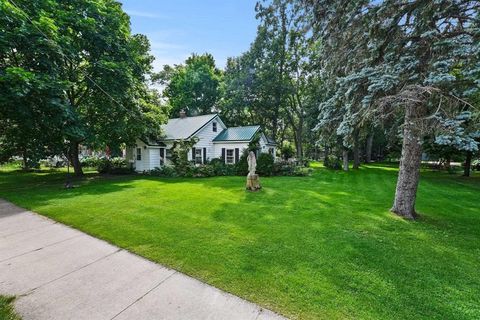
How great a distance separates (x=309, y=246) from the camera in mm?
4746

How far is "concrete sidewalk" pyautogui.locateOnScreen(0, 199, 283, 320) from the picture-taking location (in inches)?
112

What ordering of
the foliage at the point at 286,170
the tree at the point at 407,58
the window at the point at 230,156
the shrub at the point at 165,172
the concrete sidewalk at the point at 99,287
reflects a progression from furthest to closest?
the window at the point at 230,156 < the foliage at the point at 286,170 < the shrub at the point at 165,172 < the tree at the point at 407,58 < the concrete sidewalk at the point at 99,287

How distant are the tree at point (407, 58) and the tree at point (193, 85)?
27.6 m

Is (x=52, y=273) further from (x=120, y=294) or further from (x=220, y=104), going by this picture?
(x=220, y=104)

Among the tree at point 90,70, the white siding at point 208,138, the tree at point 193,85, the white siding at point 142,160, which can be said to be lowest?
the white siding at point 142,160

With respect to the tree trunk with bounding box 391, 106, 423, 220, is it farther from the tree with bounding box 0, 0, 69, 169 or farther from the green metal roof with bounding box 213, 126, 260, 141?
the green metal roof with bounding box 213, 126, 260, 141

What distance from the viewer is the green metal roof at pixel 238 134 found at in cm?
2047

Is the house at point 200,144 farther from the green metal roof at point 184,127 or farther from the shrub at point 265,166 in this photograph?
the shrub at point 265,166

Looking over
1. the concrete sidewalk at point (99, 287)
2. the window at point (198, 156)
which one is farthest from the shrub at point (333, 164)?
the concrete sidewalk at point (99, 287)

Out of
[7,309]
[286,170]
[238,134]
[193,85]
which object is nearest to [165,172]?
[238,134]

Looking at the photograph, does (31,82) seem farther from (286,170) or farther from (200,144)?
(286,170)

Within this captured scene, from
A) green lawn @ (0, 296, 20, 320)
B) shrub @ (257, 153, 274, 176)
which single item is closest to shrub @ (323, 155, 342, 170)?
shrub @ (257, 153, 274, 176)

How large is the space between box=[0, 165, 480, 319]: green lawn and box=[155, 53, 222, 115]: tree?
26951 millimetres

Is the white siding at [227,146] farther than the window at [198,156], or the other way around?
the window at [198,156]
